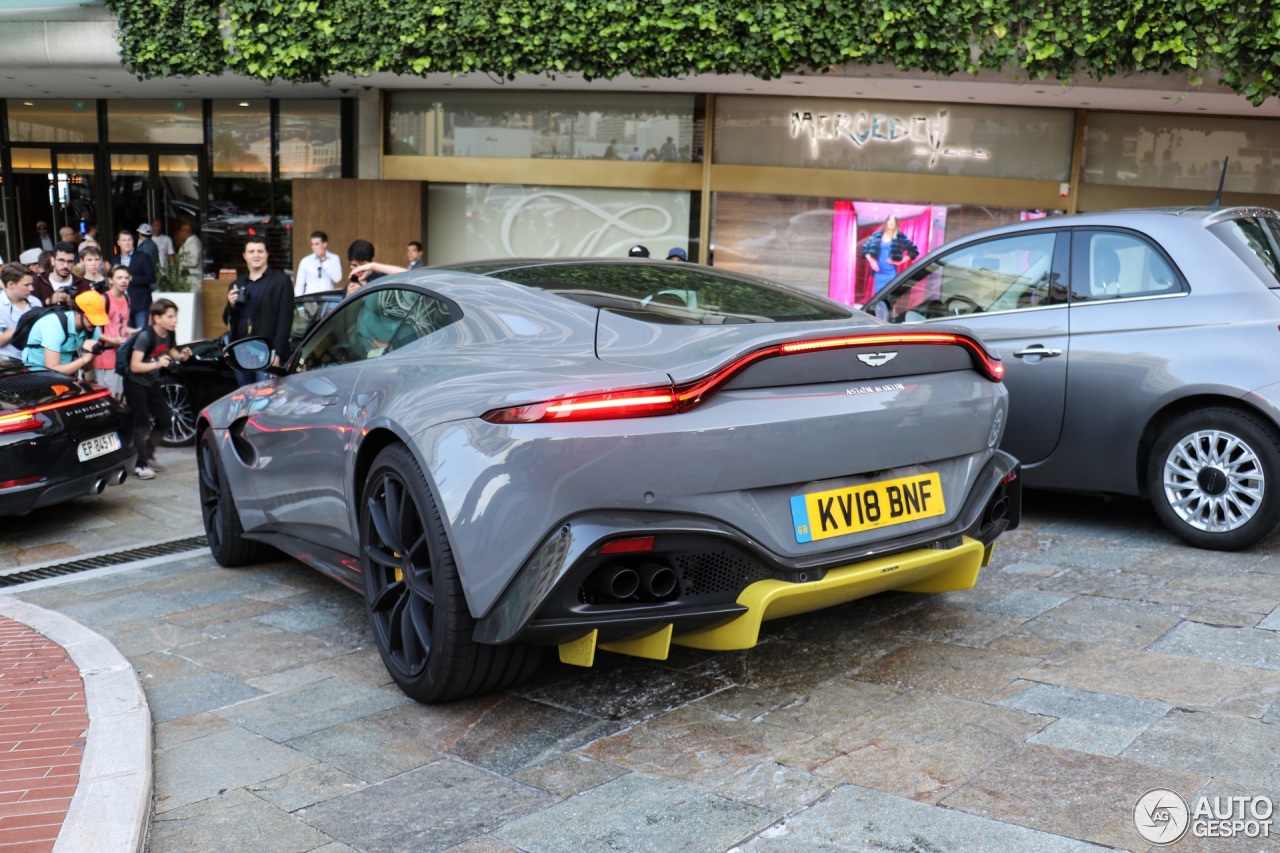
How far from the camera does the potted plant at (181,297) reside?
16891 millimetres

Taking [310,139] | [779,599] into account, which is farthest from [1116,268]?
[310,139]

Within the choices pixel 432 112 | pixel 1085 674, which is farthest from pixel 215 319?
pixel 1085 674

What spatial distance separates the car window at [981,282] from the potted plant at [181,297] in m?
12.6

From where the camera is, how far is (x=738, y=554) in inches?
136

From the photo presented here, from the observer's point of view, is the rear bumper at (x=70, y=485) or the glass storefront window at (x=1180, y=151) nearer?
the rear bumper at (x=70, y=485)

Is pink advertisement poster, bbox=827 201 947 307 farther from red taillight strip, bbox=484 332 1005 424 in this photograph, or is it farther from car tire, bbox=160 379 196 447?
red taillight strip, bbox=484 332 1005 424

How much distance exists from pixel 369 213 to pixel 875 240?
703 cm

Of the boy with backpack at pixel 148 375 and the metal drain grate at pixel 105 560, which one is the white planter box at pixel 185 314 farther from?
the metal drain grate at pixel 105 560

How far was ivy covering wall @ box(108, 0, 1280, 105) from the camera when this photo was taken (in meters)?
11.5

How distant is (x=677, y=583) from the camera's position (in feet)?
11.3

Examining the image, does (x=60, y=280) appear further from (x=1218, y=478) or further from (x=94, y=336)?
(x=1218, y=478)

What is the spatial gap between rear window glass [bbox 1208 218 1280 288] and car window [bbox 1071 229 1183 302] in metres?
0.29

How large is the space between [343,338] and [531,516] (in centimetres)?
199

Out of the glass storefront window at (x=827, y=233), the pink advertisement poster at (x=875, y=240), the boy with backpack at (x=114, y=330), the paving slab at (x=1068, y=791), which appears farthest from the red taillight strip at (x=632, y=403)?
the pink advertisement poster at (x=875, y=240)
